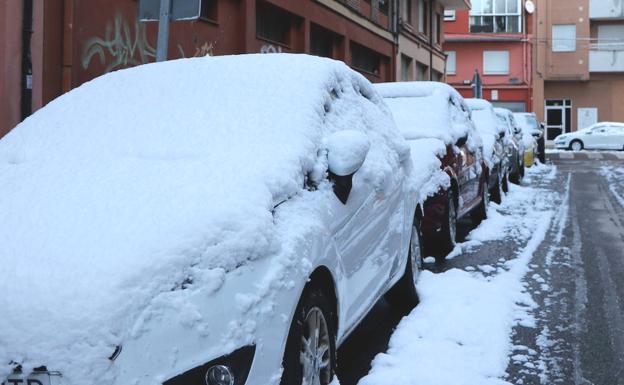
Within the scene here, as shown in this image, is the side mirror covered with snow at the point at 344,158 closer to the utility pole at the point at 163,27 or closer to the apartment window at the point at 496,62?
the utility pole at the point at 163,27

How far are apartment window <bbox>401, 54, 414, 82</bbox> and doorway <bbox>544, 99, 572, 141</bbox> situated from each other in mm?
19981

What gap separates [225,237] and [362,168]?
55.8 inches

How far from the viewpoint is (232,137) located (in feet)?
12.2

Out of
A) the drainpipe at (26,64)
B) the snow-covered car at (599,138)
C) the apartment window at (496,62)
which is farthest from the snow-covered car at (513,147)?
the apartment window at (496,62)

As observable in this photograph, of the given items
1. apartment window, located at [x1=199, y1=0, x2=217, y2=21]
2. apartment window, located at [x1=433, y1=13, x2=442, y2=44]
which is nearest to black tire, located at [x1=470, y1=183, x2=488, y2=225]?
apartment window, located at [x1=199, y1=0, x2=217, y2=21]

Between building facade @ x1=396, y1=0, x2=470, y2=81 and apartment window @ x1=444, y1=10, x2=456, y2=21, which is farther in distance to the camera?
apartment window @ x1=444, y1=10, x2=456, y2=21

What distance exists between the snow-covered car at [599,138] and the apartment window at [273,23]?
78.5 feet

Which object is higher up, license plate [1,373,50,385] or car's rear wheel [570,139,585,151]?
car's rear wheel [570,139,585,151]

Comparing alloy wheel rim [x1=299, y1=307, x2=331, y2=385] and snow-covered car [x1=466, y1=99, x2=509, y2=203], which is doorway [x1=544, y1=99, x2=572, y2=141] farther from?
alloy wheel rim [x1=299, y1=307, x2=331, y2=385]

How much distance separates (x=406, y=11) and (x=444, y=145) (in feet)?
69.3

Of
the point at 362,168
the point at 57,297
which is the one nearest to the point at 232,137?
the point at 362,168

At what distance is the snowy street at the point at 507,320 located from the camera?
425cm

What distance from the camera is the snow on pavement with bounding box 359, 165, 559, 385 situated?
4.14 m

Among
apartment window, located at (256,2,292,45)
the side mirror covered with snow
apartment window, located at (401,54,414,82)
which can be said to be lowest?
the side mirror covered with snow
